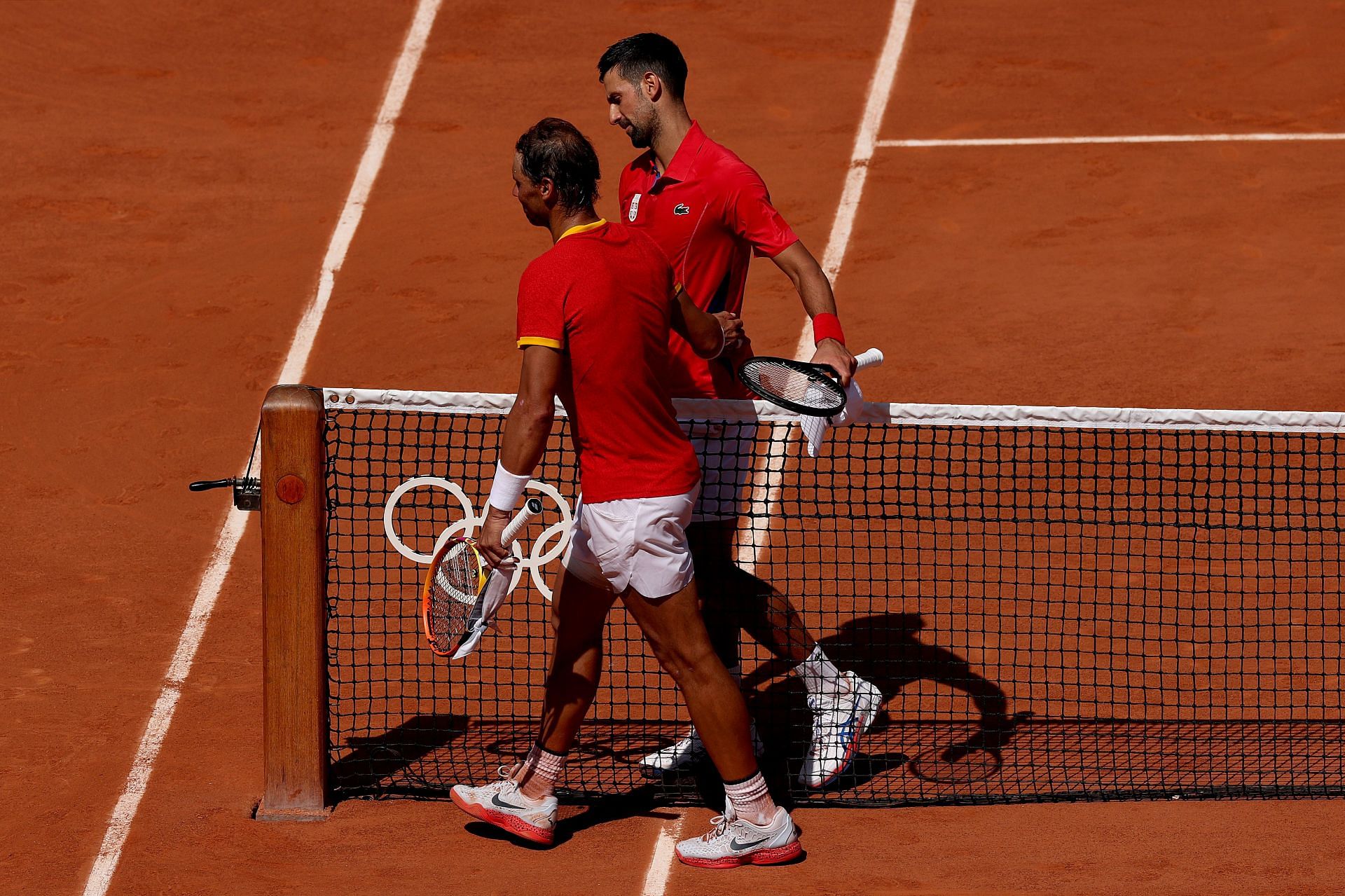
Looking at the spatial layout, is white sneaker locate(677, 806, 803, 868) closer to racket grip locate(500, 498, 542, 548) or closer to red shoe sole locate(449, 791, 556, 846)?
red shoe sole locate(449, 791, 556, 846)

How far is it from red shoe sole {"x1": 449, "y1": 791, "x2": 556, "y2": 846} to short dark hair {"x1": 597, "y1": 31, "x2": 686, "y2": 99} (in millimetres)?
2713

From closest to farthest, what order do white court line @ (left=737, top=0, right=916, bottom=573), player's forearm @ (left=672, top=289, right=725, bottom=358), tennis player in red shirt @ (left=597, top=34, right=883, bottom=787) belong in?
player's forearm @ (left=672, top=289, right=725, bottom=358) < tennis player in red shirt @ (left=597, top=34, right=883, bottom=787) < white court line @ (left=737, top=0, right=916, bottom=573)

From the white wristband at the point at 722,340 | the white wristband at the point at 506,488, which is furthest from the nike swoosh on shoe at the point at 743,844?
the white wristband at the point at 722,340

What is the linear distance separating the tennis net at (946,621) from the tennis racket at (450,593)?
433mm

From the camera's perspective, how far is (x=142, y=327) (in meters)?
10.8

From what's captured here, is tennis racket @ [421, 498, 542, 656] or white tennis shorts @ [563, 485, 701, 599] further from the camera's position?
tennis racket @ [421, 498, 542, 656]

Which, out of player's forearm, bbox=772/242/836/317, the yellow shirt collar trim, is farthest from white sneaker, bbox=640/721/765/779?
the yellow shirt collar trim

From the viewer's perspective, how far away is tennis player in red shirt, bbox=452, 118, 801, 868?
5570 millimetres

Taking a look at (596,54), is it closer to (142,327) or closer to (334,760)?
(142,327)

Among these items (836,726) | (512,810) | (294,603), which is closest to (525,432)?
(294,603)

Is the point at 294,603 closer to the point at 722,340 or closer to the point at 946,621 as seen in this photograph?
the point at 722,340

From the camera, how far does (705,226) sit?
6.39m

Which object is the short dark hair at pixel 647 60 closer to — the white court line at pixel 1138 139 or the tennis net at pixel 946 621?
A: the tennis net at pixel 946 621

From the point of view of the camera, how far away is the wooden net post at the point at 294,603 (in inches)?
Result: 241
